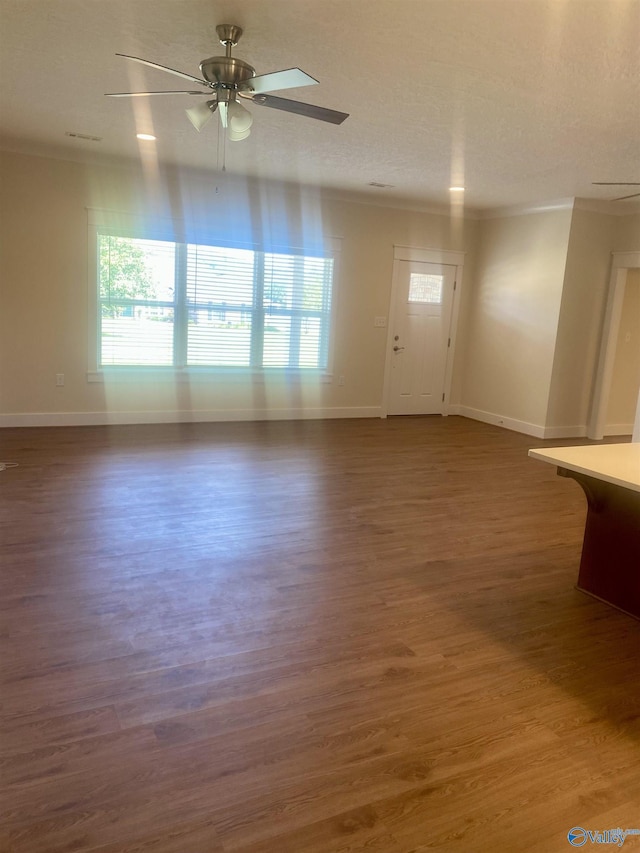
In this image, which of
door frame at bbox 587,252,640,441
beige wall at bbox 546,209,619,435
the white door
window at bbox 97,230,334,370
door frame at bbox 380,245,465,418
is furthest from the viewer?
the white door

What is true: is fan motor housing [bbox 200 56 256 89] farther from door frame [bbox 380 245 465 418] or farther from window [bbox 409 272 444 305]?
window [bbox 409 272 444 305]

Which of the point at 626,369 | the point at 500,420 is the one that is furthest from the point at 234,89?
the point at 626,369

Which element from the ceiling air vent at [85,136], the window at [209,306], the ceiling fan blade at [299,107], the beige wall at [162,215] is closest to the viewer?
the ceiling fan blade at [299,107]

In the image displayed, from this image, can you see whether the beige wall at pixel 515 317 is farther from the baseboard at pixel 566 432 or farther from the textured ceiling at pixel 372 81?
the textured ceiling at pixel 372 81

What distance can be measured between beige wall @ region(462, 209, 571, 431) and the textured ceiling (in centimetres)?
120

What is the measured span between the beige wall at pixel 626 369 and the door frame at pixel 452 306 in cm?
202

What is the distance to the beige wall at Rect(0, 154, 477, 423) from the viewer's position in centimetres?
572

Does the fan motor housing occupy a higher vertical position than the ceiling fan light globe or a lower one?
higher

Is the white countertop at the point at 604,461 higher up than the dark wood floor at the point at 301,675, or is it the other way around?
the white countertop at the point at 604,461

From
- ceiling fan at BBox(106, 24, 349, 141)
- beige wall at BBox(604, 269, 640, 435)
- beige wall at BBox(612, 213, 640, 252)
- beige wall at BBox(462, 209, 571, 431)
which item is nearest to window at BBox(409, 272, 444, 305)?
beige wall at BBox(462, 209, 571, 431)

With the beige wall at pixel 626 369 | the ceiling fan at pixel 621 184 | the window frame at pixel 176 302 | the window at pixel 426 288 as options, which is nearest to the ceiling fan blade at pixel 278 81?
the ceiling fan at pixel 621 184

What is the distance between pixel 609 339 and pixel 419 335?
227cm

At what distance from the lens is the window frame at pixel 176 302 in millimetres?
6000

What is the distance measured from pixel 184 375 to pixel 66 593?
13.4 feet
